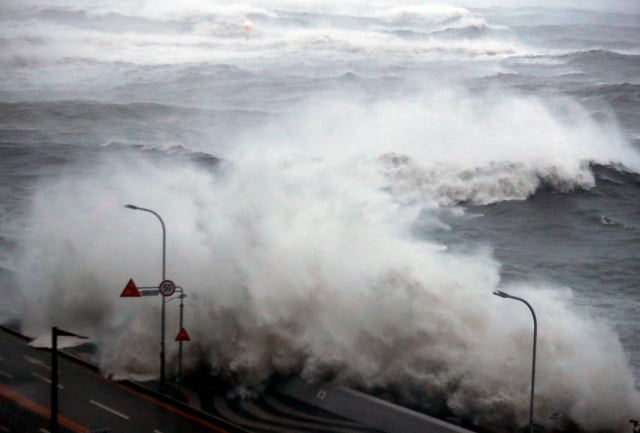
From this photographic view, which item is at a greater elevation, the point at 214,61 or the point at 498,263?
the point at 214,61

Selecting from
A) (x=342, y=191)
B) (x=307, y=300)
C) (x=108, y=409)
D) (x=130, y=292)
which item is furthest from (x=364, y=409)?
(x=342, y=191)

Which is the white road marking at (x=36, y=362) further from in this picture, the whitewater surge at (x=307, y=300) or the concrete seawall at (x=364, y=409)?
the concrete seawall at (x=364, y=409)

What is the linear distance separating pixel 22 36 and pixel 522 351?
26.9m

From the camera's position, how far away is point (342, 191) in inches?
680

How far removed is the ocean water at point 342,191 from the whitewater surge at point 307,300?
1.4 inches

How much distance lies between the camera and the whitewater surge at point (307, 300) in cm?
1112

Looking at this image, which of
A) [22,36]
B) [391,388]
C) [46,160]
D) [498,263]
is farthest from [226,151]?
[391,388]

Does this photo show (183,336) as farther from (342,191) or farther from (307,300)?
(342,191)

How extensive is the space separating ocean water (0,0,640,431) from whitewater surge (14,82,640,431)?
4 centimetres

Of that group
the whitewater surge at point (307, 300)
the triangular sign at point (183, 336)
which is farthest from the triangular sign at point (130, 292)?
the whitewater surge at point (307, 300)

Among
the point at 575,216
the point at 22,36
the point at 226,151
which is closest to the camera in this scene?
the point at 575,216

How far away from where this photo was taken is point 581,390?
1067cm

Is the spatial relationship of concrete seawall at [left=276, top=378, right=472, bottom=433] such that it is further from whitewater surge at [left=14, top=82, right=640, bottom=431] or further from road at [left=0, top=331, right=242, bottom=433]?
road at [left=0, top=331, right=242, bottom=433]

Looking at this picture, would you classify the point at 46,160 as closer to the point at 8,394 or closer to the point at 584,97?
the point at 8,394
